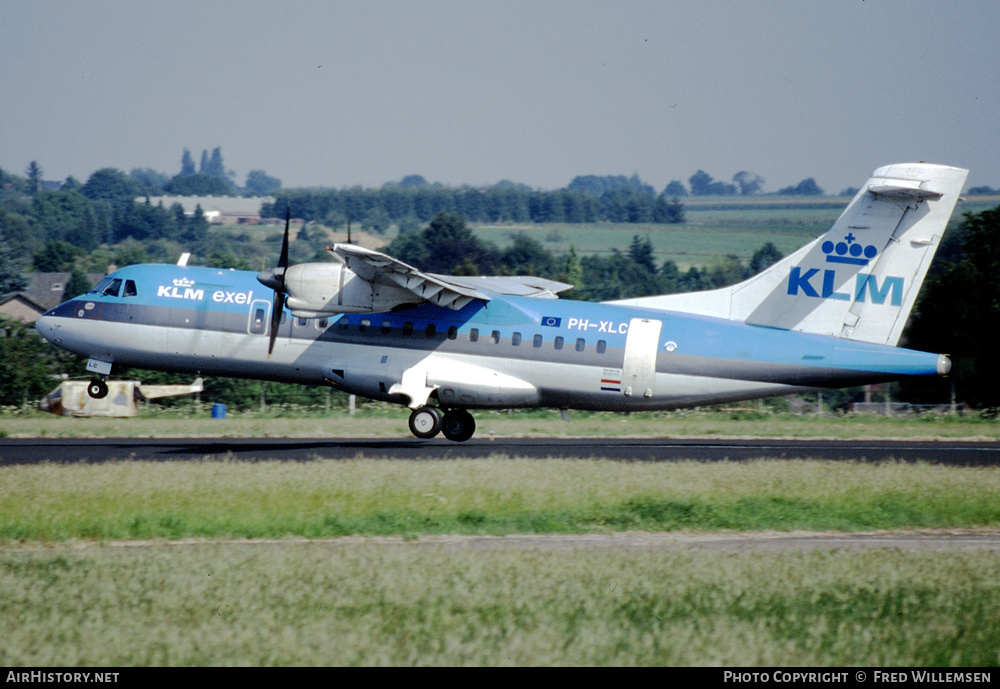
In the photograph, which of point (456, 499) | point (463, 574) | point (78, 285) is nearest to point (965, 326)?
point (456, 499)

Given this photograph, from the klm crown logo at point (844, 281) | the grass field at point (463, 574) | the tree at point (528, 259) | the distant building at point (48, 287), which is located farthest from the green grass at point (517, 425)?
the distant building at point (48, 287)

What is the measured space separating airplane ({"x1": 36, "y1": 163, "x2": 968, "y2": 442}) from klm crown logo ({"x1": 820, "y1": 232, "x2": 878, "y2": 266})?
24mm

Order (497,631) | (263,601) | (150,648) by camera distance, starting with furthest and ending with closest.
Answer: (263,601) → (497,631) → (150,648)

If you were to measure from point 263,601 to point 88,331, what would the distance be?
57.6 ft

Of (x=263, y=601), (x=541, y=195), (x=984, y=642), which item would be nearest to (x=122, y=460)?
(x=263, y=601)

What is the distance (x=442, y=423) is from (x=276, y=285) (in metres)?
5.67

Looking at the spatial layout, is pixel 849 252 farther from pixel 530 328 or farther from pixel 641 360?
pixel 530 328

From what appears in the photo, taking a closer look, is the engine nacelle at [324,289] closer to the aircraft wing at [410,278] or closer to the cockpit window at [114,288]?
the aircraft wing at [410,278]

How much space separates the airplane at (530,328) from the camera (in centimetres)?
2291

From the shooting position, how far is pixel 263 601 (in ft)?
37.2

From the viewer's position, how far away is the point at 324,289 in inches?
944

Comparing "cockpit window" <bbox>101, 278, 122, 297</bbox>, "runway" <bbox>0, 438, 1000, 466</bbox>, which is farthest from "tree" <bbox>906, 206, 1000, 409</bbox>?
"cockpit window" <bbox>101, 278, 122, 297</bbox>

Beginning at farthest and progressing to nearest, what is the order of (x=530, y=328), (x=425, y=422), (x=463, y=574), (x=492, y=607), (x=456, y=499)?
1. (x=425, y=422)
2. (x=530, y=328)
3. (x=456, y=499)
4. (x=463, y=574)
5. (x=492, y=607)

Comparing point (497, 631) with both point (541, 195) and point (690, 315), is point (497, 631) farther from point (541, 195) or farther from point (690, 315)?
point (541, 195)
